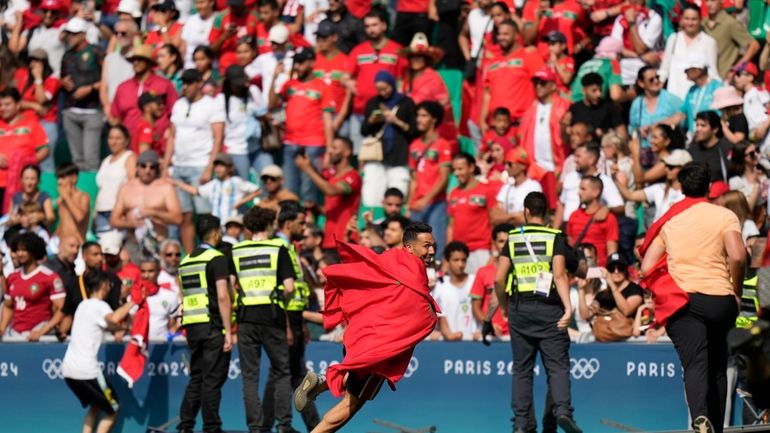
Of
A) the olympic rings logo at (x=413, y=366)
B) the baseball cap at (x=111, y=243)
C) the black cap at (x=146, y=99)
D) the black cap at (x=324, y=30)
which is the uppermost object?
the black cap at (x=324, y=30)

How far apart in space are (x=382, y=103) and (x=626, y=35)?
3.17m

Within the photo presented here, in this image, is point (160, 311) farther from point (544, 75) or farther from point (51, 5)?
point (51, 5)

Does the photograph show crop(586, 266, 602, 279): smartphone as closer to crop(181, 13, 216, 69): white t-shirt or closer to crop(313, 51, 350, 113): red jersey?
crop(313, 51, 350, 113): red jersey

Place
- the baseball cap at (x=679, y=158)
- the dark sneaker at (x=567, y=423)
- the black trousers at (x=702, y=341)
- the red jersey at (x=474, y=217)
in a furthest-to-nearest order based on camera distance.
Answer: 1. the red jersey at (x=474, y=217)
2. the baseball cap at (x=679, y=158)
3. the dark sneaker at (x=567, y=423)
4. the black trousers at (x=702, y=341)

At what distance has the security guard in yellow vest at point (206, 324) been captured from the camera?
49.5ft

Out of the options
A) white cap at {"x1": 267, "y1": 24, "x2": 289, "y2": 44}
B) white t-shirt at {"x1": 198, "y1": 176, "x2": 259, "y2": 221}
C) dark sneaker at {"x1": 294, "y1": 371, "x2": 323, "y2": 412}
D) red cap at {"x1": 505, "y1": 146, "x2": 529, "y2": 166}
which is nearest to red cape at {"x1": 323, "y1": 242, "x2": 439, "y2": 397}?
dark sneaker at {"x1": 294, "y1": 371, "x2": 323, "y2": 412}

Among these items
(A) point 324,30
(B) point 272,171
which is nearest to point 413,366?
(B) point 272,171

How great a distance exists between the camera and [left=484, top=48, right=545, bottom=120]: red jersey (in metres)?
19.5

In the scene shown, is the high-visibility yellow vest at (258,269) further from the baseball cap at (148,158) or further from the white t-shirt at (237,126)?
the white t-shirt at (237,126)

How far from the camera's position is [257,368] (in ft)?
49.4

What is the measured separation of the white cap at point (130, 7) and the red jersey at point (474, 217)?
6.76m

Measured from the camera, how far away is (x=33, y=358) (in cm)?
1703

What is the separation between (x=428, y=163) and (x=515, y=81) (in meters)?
1.56

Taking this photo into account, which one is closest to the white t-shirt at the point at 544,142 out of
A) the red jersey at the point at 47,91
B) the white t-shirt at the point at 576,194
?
the white t-shirt at the point at 576,194
